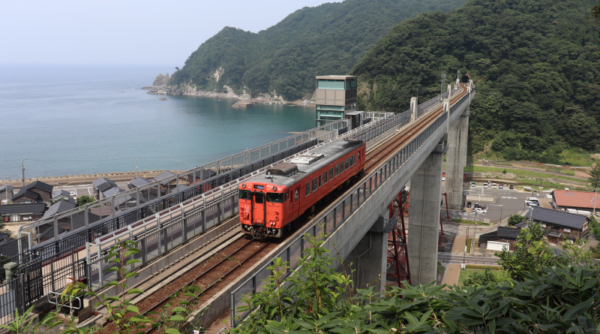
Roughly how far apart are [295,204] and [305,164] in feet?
8.43

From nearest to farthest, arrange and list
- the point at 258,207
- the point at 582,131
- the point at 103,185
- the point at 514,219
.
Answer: the point at 258,207 < the point at 514,219 < the point at 103,185 < the point at 582,131

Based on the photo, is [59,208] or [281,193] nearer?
[281,193]

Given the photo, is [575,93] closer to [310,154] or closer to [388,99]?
[388,99]

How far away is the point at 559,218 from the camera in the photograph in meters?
52.6

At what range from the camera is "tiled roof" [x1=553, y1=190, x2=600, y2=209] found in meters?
61.6

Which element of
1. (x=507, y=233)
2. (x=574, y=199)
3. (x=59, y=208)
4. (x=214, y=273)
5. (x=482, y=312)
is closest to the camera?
(x=482, y=312)

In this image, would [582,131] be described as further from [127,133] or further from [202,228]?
[127,133]

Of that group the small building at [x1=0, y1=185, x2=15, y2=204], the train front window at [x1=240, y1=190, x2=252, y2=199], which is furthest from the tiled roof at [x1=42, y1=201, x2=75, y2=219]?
the train front window at [x1=240, y1=190, x2=252, y2=199]

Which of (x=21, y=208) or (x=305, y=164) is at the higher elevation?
(x=305, y=164)

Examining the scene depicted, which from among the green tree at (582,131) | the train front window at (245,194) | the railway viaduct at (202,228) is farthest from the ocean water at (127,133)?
the train front window at (245,194)

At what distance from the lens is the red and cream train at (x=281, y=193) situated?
52.1ft

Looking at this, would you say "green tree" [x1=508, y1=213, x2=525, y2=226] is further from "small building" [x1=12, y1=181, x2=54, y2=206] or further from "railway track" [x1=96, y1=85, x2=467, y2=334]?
"small building" [x1=12, y1=181, x2=54, y2=206]

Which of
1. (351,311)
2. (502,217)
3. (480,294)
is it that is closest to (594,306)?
(480,294)

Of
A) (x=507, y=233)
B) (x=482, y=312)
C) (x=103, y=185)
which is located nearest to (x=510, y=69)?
(x=507, y=233)
